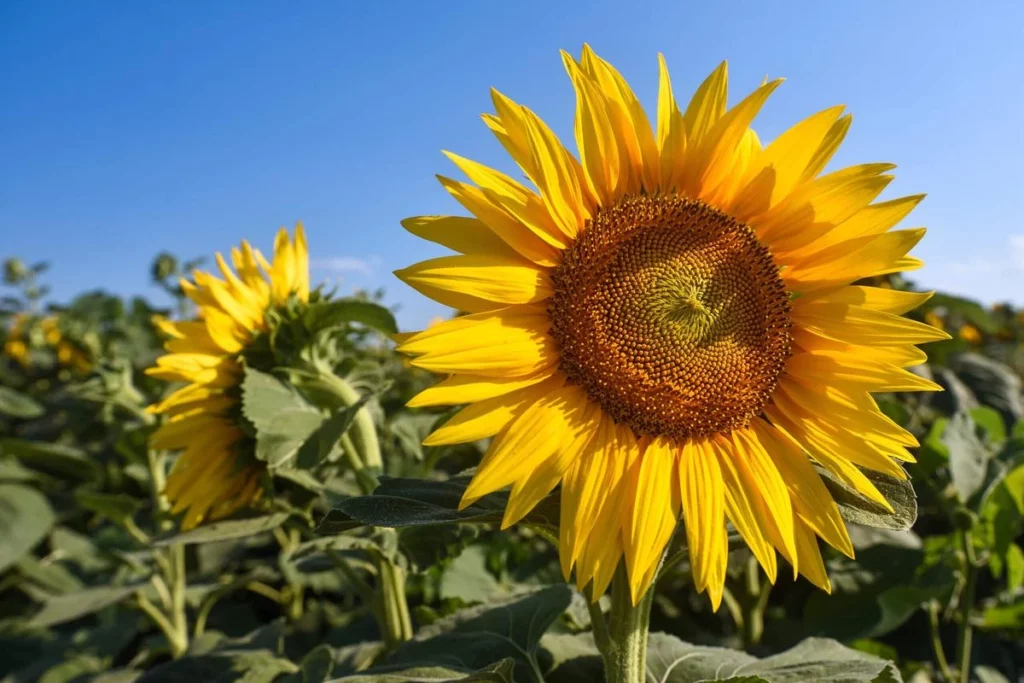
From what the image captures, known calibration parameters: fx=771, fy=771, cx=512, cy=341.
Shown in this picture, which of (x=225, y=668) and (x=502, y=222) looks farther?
(x=225, y=668)

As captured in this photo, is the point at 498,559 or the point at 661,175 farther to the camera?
the point at 498,559

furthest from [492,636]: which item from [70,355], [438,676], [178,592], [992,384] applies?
[70,355]

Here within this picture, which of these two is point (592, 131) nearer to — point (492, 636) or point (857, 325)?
point (857, 325)

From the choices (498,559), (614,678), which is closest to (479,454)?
(498,559)

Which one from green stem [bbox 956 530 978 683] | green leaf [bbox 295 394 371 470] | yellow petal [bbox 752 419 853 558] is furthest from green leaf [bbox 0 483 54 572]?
green stem [bbox 956 530 978 683]

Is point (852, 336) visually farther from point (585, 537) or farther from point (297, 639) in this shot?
point (297, 639)

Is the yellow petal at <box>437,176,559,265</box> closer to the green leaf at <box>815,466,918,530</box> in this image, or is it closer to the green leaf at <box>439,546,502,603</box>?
the green leaf at <box>815,466,918,530</box>
